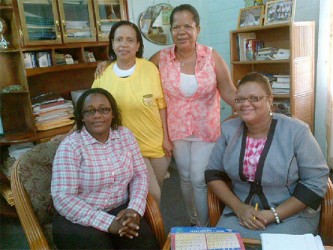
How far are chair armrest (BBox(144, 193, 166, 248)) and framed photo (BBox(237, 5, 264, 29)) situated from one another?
233cm

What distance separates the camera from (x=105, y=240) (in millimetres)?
1407

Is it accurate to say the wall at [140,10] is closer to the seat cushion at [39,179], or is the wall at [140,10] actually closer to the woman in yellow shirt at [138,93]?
the woman in yellow shirt at [138,93]

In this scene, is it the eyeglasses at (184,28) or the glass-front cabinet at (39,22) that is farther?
the glass-front cabinet at (39,22)

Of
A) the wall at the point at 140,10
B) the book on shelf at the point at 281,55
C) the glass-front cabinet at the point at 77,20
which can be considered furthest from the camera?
the wall at the point at 140,10

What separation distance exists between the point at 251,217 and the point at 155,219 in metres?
0.47

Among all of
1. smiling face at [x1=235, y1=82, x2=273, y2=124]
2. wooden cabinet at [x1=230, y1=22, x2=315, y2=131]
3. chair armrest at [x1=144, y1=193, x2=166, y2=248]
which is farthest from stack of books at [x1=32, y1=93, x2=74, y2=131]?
wooden cabinet at [x1=230, y1=22, x2=315, y2=131]

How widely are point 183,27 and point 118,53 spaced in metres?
0.40

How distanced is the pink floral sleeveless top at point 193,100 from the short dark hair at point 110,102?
13.2 inches

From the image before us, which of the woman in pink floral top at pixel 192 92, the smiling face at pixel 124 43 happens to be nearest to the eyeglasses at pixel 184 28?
the woman in pink floral top at pixel 192 92

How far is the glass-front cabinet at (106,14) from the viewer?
111 inches

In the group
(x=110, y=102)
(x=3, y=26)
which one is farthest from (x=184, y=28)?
(x=3, y=26)

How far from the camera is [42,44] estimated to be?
2.52 metres

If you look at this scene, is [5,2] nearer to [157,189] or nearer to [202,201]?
[157,189]

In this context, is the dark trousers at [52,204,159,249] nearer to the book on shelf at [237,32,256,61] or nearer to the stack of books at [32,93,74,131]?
the stack of books at [32,93,74,131]
